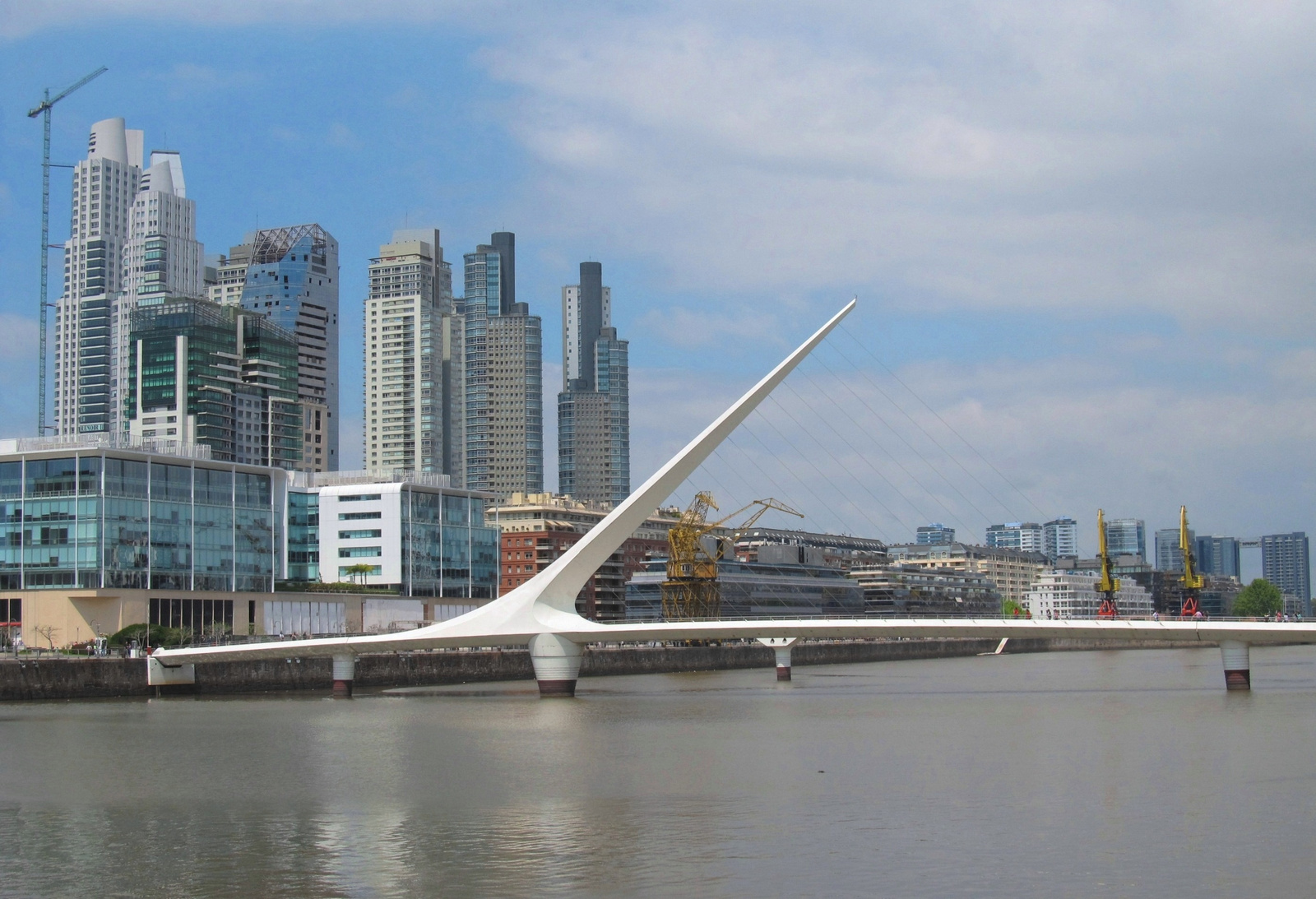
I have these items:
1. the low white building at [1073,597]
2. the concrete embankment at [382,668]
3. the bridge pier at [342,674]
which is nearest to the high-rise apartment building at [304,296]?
the low white building at [1073,597]

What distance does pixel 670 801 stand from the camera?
17.7m

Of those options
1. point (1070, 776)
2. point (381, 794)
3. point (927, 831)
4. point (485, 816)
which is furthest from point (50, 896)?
point (1070, 776)

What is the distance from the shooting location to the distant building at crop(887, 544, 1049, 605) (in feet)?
490

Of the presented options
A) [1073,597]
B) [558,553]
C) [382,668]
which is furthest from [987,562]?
[382,668]

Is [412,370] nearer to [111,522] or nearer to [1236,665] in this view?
[111,522]

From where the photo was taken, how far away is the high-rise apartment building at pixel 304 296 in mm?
139250

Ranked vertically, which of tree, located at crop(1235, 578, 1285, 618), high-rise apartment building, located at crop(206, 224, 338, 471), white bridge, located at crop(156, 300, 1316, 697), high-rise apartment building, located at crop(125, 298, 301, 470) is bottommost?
tree, located at crop(1235, 578, 1285, 618)

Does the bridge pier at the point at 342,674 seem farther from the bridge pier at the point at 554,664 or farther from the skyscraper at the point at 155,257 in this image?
the skyscraper at the point at 155,257

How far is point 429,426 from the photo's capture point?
145000 millimetres

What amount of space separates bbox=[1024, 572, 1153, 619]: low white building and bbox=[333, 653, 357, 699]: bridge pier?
106 metres

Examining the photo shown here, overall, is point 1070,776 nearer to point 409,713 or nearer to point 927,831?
point 927,831

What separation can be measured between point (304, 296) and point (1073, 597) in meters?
77.1

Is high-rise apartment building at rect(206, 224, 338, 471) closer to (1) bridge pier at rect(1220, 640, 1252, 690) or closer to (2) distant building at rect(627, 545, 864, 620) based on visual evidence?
(2) distant building at rect(627, 545, 864, 620)

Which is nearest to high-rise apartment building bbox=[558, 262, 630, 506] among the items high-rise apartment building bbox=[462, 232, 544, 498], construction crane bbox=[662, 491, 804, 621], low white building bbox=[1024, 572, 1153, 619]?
high-rise apartment building bbox=[462, 232, 544, 498]
